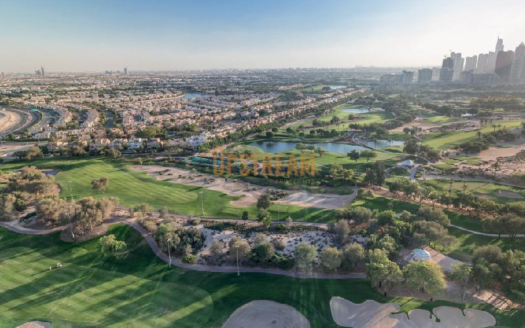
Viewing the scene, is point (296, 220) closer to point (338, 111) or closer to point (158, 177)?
point (158, 177)

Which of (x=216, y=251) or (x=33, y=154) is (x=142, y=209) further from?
(x=33, y=154)

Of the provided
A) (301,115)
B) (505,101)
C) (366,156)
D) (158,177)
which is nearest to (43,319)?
(158,177)

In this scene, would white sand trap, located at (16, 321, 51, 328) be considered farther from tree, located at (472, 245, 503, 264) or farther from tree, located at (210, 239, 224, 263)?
tree, located at (472, 245, 503, 264)

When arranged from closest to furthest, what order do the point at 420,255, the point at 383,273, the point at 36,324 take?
the point at 36,324 < the point at 383,273 < the point at 420,255

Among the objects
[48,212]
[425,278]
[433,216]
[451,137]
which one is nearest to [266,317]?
[425,278]

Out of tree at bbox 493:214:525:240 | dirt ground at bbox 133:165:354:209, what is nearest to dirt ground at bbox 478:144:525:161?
tree at bbox 493:214:525:240

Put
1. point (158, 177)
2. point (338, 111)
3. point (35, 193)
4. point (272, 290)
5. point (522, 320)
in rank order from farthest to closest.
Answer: point (338, 111) → point (158, 177) → point (35, 193) → point (272, 290) → point (522, 320)
